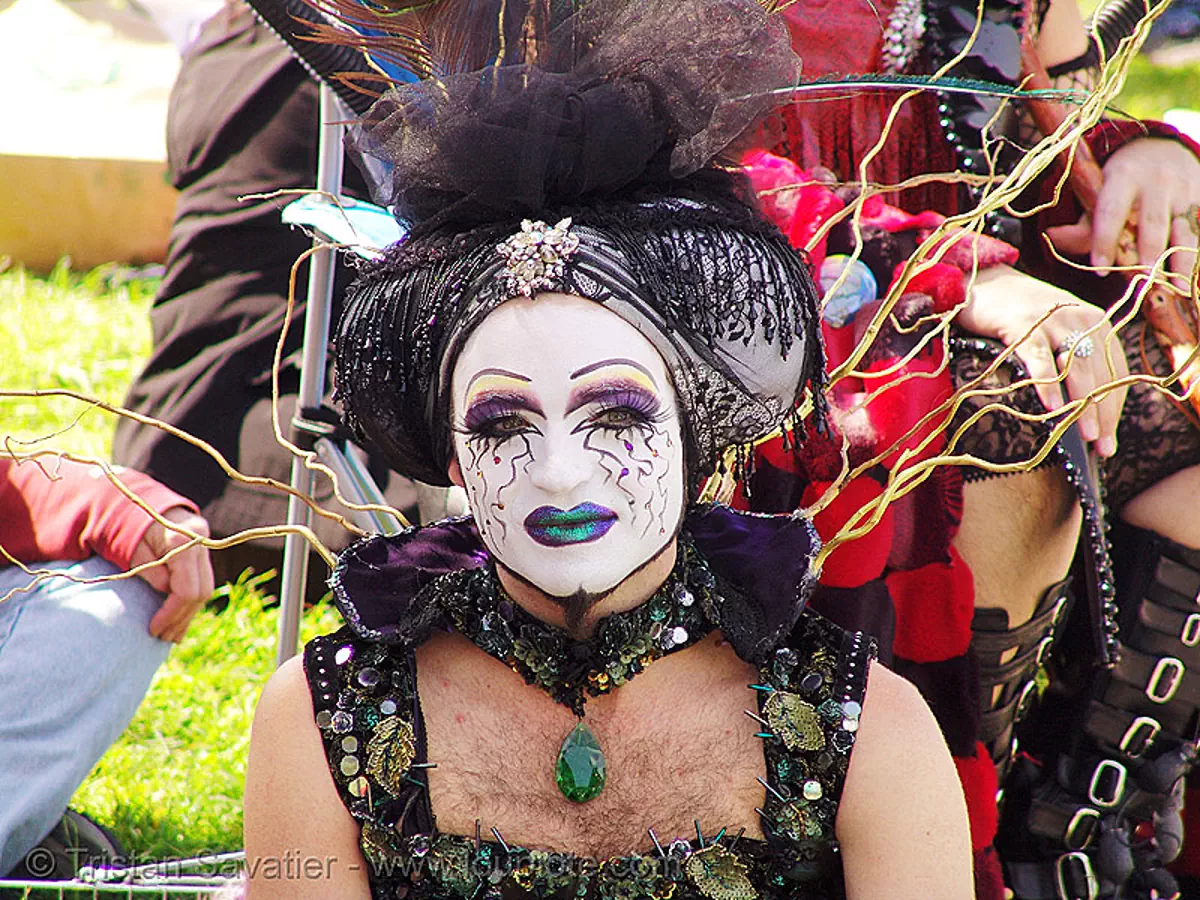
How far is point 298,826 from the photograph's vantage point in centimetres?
170

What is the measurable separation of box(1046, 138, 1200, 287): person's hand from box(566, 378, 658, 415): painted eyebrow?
118 centimetres

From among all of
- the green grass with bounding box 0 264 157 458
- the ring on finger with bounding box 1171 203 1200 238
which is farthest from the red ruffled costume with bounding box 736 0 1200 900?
the green grass with bounding box 0 264 157 458

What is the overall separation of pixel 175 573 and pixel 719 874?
1148 mm

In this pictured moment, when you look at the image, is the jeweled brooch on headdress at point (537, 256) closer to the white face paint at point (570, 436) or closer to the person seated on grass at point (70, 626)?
the white face paint at point (570, 436)

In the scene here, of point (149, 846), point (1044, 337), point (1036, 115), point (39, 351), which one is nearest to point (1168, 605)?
point (1044, 337)

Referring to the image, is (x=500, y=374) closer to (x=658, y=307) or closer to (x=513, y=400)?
(x=513, y=400)

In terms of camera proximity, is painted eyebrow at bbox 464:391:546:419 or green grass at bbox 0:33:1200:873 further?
green grass at bbox 0:33:1200:873

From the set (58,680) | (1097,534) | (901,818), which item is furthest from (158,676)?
(901,818)

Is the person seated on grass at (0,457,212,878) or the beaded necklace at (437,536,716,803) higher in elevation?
the beaded necklace at (437,536,716,803)

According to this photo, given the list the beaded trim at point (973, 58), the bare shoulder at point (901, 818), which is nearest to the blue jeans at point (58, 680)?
the bare shoulder at point (901, 818)

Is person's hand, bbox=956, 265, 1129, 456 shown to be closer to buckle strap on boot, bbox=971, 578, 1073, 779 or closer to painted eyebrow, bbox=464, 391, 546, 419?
buckle strap on boot, bbox=971, 578, 1073, 779

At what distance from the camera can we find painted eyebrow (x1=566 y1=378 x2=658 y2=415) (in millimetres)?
1605

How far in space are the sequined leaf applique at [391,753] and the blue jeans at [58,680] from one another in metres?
0.89

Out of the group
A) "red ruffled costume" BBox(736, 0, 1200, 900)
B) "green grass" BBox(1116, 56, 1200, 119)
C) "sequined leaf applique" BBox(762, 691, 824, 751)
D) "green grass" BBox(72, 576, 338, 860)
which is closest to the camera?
"sequined leaf applique" BBox(762, 691, 824, 751)
